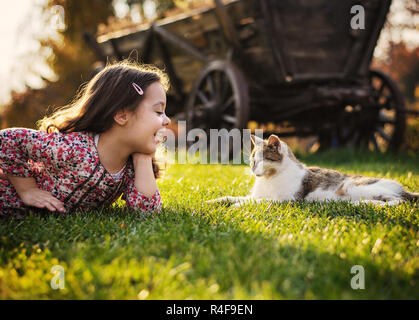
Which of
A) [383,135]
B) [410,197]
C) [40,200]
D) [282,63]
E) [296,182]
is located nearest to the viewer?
[40,200]

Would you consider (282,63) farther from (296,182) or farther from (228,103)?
(296,182)

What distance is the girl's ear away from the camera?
77.2 inches

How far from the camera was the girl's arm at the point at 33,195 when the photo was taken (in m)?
1.87

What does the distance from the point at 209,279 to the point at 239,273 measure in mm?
109

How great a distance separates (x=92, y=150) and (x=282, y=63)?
3.13m

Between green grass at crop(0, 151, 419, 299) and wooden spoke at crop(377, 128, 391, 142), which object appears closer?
green grass at crop(0, 151, 419, 299)

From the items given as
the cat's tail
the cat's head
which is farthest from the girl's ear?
the cat's tail

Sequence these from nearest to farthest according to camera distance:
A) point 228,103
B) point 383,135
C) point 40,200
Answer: point 40,200 < point 228,103 < point 383,135

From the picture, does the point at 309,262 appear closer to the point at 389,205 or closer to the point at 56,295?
the point at 56,295

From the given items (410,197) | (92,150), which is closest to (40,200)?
(92,150)

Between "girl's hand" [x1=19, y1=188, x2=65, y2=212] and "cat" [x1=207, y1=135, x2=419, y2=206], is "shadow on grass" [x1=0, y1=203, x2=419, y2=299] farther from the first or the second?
"cat" [x1=207, y1=135, x2=419, y2=206]

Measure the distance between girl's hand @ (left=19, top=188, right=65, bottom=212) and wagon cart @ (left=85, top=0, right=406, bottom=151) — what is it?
281 centimetres

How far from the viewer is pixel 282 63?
440cm

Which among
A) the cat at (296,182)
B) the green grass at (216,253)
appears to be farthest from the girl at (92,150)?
the cat at (296,182)
